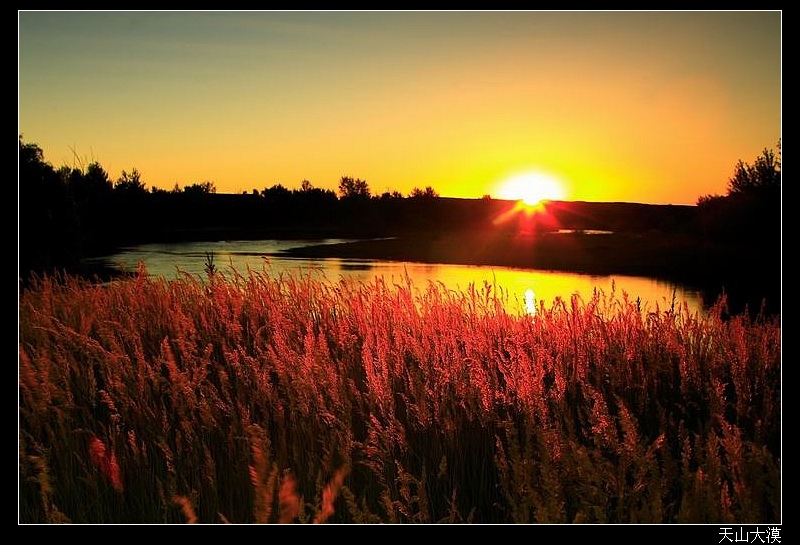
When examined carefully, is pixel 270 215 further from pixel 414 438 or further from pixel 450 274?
pixel 414 438

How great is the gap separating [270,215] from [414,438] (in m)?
51.8

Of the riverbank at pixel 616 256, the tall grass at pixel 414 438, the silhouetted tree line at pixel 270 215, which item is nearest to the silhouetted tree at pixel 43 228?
the silhouetted tree line at pixel 270 215

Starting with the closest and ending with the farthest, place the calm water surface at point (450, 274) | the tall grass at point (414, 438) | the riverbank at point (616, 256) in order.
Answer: the tall grass at point (414, 438), the calm water surface at point (450, 274), the riverbank at point (616, 256)

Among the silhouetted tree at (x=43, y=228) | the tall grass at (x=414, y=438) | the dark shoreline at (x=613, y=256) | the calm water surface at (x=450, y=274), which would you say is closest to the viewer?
the tall grass at (x=414, y=438)

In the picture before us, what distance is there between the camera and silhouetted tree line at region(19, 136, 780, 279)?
1570 cm

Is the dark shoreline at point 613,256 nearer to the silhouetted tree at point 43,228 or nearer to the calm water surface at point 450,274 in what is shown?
the calm water surface at point 450,274

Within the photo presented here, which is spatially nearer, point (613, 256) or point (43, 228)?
point (43, 228)

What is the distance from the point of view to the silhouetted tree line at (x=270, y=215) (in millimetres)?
15695

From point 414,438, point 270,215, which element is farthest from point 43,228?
point 270,215

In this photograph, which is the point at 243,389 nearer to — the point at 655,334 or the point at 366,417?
the point at 366,417

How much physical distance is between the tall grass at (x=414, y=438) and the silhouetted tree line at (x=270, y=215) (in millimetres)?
8005

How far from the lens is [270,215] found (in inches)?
2163
